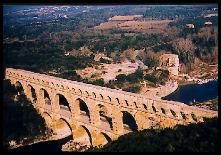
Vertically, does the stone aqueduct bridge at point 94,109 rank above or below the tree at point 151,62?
above

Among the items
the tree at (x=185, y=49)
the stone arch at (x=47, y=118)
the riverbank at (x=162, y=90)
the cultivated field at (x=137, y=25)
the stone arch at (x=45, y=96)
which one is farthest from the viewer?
the cultivated field at (x=137, y=25)

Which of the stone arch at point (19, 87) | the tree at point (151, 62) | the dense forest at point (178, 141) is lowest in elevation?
the tree at point (151, 62)

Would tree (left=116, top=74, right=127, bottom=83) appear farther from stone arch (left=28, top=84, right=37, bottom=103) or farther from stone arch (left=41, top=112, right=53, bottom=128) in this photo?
stone arch (left=41, top=112, right=53, bottom=128)

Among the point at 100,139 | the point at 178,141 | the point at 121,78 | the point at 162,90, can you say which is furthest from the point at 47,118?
the point at 178,141

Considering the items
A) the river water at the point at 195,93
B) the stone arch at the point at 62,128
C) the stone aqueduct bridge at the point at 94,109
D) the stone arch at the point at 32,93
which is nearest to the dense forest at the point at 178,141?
the stone aqueduct bridge at the point at 94,109

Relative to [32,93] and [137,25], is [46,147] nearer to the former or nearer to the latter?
[32,93]

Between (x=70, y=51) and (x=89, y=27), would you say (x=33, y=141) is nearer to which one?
(x=70, y=51)

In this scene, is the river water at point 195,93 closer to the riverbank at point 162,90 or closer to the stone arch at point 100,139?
the riverbank at point 162,90
